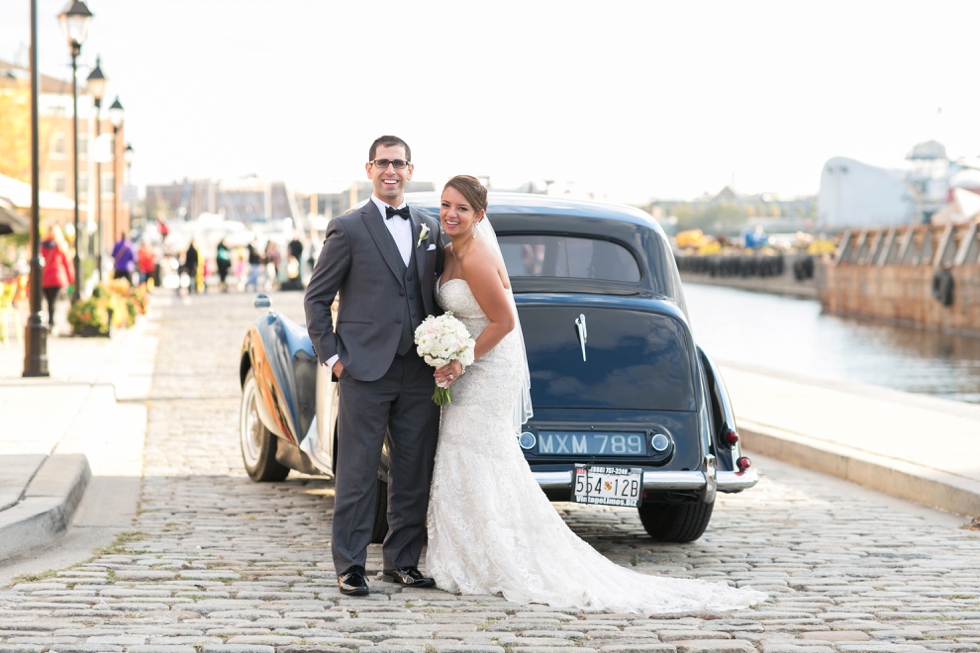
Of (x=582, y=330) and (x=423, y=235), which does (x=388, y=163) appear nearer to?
(x=423, y=235)

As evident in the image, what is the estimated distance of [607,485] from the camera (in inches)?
244

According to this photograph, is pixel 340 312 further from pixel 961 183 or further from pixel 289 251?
pixel 961 183

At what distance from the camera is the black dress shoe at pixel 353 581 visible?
18.0 ft

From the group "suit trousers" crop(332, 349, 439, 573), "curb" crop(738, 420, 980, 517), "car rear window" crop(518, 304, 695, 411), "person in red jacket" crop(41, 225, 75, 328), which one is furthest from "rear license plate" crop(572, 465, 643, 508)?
"person in red jacket" crop(41, 225, 75, 328)

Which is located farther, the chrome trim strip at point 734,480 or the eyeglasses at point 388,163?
the chrome trim strip at point 734,480

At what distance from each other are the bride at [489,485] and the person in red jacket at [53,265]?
54.4 feet

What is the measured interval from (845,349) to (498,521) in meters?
23.8

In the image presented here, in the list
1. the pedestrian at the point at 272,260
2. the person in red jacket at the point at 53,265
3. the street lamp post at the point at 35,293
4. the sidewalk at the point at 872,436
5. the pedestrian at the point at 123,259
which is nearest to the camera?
the sidewalk at the point at 872,436

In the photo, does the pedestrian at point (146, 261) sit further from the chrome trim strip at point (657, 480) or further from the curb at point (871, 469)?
the chrome trim strip at point (657, 480)

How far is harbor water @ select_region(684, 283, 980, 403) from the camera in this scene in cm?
2064

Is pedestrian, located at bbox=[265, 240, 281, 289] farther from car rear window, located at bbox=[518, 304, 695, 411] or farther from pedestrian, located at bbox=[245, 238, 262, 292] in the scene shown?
car rear window, located at bbox=[518, 304, 695, 411]

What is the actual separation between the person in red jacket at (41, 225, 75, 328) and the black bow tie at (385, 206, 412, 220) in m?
16.5

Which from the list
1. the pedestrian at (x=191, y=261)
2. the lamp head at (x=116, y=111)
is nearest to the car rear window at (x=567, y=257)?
the lamp head at (x=116, y=111)

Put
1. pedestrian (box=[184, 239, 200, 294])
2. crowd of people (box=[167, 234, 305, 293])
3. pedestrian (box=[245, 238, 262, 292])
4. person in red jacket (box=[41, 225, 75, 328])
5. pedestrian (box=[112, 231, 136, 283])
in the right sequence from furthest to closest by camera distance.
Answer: pedestrian (box=[245, 238, 262, 292]) < crowd of people (box=[167, 234, 305, 293]) < pedestrian (box=[184, 239, 200, 294]) < pedestrian (box=[112, 231, 136, 283]) < person in red jacket (box=[41, 225, 75, 328])
